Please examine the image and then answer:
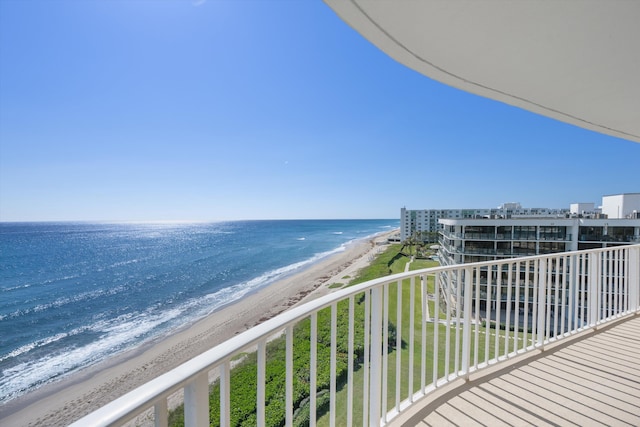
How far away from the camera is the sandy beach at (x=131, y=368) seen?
7504 millimetres

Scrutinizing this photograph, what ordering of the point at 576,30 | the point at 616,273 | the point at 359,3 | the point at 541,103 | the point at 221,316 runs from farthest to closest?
the point at 221,316 < the point at 616,273 < the point at 541,103 < the point at 576,30 < the point at 359,3

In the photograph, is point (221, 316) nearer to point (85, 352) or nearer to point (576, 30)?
point (85, 352)

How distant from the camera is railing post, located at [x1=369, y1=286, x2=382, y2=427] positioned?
4.77 ft

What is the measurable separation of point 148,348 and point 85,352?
2.40m

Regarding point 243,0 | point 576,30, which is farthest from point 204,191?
point 576,30

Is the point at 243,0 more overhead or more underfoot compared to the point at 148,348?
more overhead

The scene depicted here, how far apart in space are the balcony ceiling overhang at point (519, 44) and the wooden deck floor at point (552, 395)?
7.33ft

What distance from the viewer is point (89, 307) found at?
14836 millimetres

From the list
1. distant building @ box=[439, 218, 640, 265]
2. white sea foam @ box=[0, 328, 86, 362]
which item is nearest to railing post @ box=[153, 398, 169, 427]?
white sea foam @ box=[0, 328, 86, 362]

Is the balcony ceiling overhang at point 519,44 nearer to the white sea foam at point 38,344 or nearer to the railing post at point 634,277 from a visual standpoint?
the railing post at point 634,277

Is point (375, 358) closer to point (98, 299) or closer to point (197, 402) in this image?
point (197, 402)

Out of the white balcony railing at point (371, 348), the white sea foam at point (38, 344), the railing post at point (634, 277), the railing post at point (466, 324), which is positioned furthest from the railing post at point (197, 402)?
the white sea foam at point (38, 344)

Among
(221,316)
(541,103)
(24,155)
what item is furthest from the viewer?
(24,155)

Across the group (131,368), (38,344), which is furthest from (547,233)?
(38,344)
